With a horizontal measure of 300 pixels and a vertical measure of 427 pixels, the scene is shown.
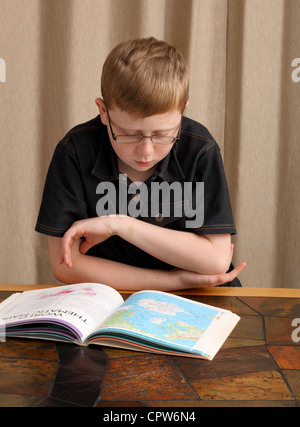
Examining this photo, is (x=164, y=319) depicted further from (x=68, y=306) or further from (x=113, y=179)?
(x=113, y=179)

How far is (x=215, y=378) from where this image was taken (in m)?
0.74

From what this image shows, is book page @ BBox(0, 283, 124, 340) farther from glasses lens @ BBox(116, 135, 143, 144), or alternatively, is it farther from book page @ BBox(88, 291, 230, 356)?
glasses lens @ BBox(116, 135, 143, 144)

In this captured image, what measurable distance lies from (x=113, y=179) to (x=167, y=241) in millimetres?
203

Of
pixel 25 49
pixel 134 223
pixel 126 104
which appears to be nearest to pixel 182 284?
pixel 134 223

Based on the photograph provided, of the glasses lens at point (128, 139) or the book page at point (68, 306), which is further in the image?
the glasses lens at point (128, 139)

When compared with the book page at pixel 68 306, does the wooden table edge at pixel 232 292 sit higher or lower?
lower

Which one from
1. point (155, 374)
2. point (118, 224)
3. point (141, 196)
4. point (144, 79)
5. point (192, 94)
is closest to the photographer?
point (155, 374)

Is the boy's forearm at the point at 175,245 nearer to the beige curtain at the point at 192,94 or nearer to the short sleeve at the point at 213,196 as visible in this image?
the short sleeve at the point at 213,196

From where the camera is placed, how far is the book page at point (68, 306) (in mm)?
868

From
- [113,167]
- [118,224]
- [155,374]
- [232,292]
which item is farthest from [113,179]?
[155,374]

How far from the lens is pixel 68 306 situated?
0.91 meters

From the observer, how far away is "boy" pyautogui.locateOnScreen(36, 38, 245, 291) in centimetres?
110

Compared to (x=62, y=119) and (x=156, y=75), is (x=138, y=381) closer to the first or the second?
(x=156, y=75)

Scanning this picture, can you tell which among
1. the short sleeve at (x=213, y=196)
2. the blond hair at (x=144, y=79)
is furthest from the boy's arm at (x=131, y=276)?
the blond hair at (x=144, y=79)
